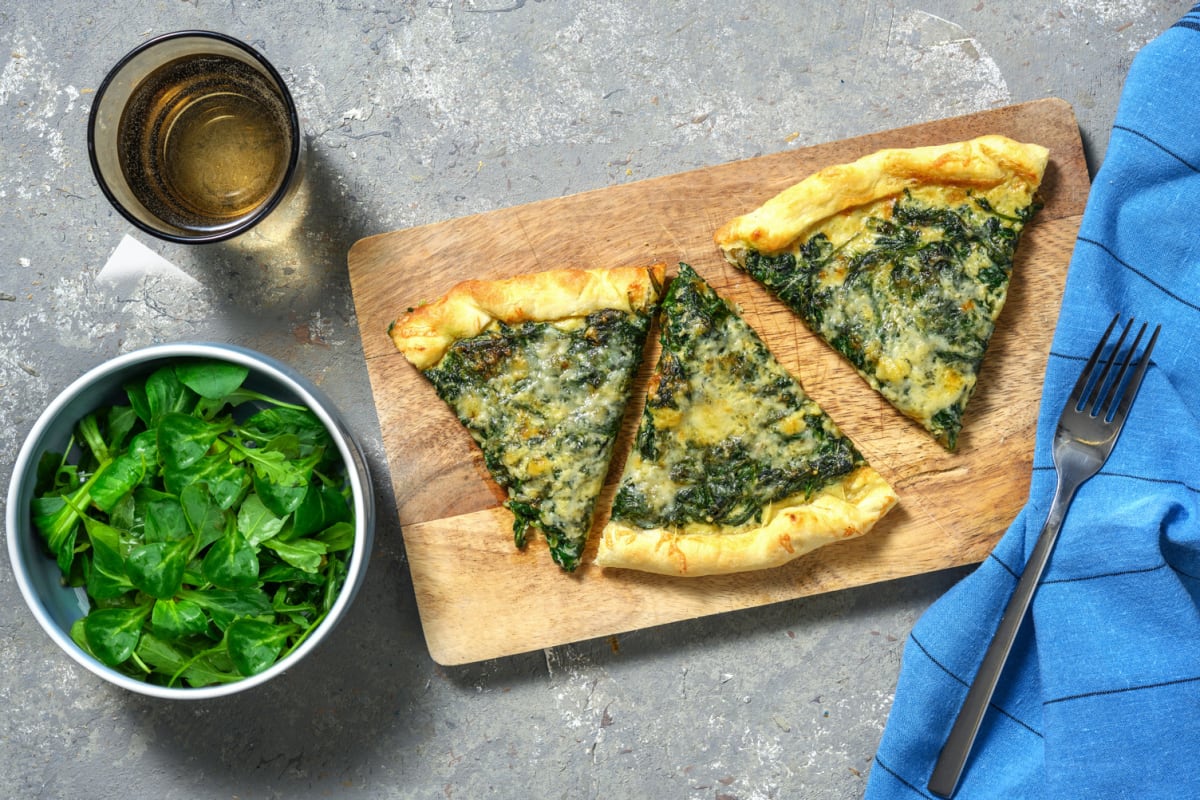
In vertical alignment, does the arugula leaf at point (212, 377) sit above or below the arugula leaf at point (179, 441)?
above

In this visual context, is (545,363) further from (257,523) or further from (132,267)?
(132,267)

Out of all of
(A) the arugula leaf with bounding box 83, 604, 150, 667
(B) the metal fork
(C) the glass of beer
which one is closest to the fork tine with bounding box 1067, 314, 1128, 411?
(B) the metal fork

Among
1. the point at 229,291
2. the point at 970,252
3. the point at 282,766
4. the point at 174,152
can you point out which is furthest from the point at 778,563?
the point at 174,152

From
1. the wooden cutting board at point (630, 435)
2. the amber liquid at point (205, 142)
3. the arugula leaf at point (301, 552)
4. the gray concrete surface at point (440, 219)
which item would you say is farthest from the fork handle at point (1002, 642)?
the amber liquid at point (205, 142)

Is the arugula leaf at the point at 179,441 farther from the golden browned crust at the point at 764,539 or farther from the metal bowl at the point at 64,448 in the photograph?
the golden browned crust at the point at 764,539

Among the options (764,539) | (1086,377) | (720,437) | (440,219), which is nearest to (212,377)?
(440,219)
